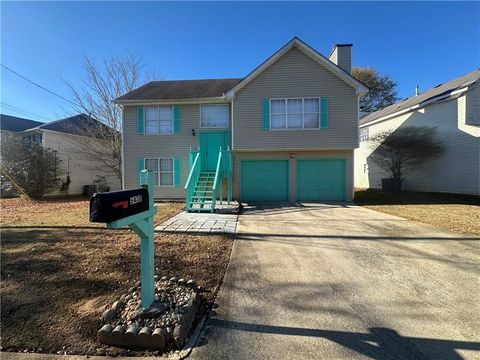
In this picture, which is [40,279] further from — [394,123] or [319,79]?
[394,123]

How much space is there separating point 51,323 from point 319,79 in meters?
13.0

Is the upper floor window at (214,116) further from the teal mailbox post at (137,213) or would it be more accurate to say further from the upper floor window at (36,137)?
the upper floor window at (36,137)

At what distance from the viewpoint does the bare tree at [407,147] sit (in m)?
15.9

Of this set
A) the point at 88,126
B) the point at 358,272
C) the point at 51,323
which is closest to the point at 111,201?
the point at 51,323

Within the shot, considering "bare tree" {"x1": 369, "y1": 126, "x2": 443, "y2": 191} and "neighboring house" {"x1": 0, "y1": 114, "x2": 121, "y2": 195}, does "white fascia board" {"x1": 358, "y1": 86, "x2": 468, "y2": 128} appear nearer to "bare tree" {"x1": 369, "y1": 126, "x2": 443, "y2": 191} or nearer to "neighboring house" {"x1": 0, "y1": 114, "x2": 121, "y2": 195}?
"bare tree" {"x1": 369, "y1": 126, "x2": 443, "y2": 191}

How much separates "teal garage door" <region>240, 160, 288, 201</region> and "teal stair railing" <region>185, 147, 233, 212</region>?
1.45 meters

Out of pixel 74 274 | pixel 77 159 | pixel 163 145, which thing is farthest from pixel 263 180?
pixel 77 159

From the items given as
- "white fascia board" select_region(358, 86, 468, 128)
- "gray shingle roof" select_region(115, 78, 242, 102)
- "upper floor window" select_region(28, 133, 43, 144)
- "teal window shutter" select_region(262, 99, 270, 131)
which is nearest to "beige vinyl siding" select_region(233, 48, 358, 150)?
"teal window shutter" select_region(262, 99, 270, 131)

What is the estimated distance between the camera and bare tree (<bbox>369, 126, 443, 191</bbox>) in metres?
15.9

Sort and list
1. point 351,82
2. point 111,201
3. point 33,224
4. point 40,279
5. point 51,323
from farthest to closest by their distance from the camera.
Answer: point 351,82 → point 33,224 → point 40,279 → point 51,323 → point 111,201

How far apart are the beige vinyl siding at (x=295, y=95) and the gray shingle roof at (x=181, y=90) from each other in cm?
204

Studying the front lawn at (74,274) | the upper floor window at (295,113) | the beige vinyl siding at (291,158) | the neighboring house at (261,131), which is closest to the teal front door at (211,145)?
the neighboring house at (261,131)

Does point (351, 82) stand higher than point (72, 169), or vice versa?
point (351, 82)

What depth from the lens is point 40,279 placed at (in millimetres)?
3979
